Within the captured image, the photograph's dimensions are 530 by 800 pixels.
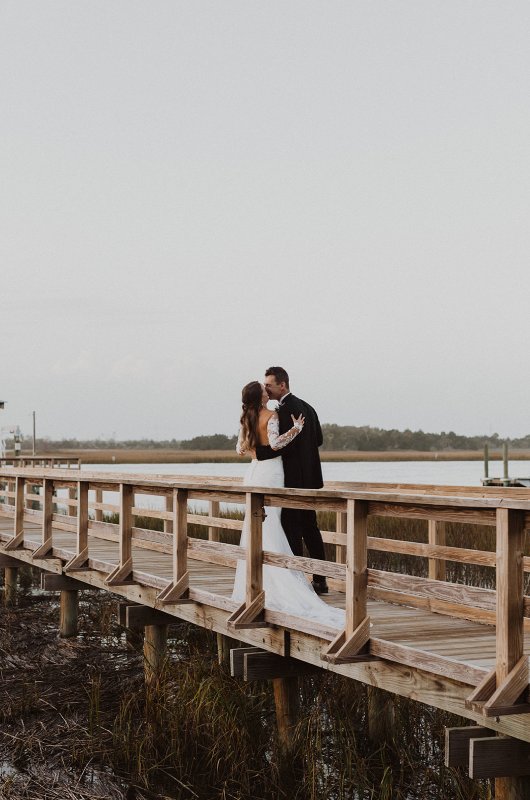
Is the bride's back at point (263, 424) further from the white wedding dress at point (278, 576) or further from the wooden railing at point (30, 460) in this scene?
the wooden railing at point (30, 460)

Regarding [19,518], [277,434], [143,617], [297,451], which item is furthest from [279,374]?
[19,518]

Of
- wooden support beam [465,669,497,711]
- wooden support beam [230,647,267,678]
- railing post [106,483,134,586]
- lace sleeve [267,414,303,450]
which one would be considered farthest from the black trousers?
wooden support beam [465,669,497,711]

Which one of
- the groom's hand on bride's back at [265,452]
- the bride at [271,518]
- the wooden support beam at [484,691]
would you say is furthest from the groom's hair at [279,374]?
the wooden support beam at [484,691]

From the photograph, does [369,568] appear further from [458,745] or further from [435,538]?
[458,745]

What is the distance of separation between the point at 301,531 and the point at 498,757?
3126 mm

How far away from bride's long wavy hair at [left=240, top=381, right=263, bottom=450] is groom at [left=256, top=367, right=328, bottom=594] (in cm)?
7

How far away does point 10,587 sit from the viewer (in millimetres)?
14438

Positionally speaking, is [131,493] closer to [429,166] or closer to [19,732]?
[19,732]

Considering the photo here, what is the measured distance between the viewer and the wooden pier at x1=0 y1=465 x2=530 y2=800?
4.62m

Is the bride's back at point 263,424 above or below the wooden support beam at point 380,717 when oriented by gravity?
above

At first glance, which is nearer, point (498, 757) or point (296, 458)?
point (498, 757)

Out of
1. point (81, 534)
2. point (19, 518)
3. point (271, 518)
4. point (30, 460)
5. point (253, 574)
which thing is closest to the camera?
point (253, 574)

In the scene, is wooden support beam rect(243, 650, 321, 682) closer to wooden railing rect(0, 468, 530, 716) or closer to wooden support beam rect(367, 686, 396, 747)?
wooden railing rect(0, 468, 530, 716)

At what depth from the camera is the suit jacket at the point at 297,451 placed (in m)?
7.82
